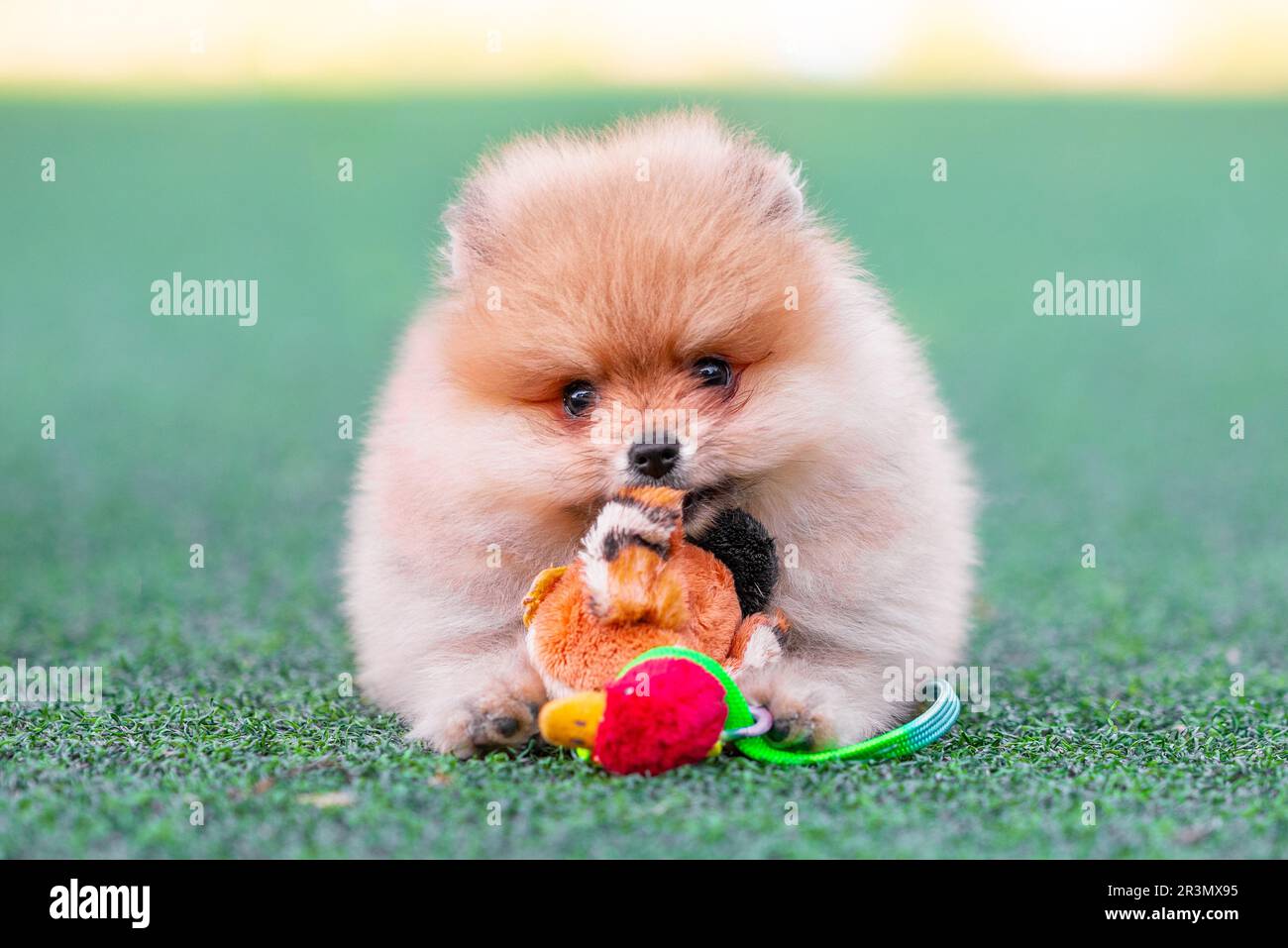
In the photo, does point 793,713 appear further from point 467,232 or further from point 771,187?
point 467,232

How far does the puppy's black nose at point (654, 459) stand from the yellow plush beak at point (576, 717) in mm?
440

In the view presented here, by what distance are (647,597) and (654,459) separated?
0.89 ft

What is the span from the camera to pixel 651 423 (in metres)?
2.71

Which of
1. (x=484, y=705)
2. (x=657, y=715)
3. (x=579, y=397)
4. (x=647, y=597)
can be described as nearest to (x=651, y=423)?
(x=579, y=397)

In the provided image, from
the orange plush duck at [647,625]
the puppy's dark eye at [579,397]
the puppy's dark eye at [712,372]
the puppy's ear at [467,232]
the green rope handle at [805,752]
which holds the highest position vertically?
the puppy's ear at [467,232]

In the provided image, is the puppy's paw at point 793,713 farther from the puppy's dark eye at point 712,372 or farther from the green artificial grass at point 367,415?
the puppy's dark eye at point 712,372

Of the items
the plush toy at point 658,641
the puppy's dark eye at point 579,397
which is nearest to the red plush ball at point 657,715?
the plush toy at point 658,641

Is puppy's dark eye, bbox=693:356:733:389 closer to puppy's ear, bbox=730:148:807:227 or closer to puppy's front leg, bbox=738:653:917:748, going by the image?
puppy's ear, bbox=730:148:807:227

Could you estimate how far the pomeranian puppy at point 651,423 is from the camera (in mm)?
2771

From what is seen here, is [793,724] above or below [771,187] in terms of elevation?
below

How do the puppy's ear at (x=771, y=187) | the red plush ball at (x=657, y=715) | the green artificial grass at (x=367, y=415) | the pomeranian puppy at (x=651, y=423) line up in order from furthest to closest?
the puppy's ear at (x=771, y=187) → the pomeranian puppy at (x=651, y=423) → the red plush ball at (x=657, y=715) → the green artificial grass at (x=367, y=415)

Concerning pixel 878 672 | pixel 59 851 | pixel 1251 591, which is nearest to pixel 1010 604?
pixel 1251 591

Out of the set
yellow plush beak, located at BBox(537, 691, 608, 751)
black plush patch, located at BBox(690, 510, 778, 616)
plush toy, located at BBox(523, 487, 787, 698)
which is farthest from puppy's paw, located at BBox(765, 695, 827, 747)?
yellow plush beak, located at BBox(537, 691, 608, 751)

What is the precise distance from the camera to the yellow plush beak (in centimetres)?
267
